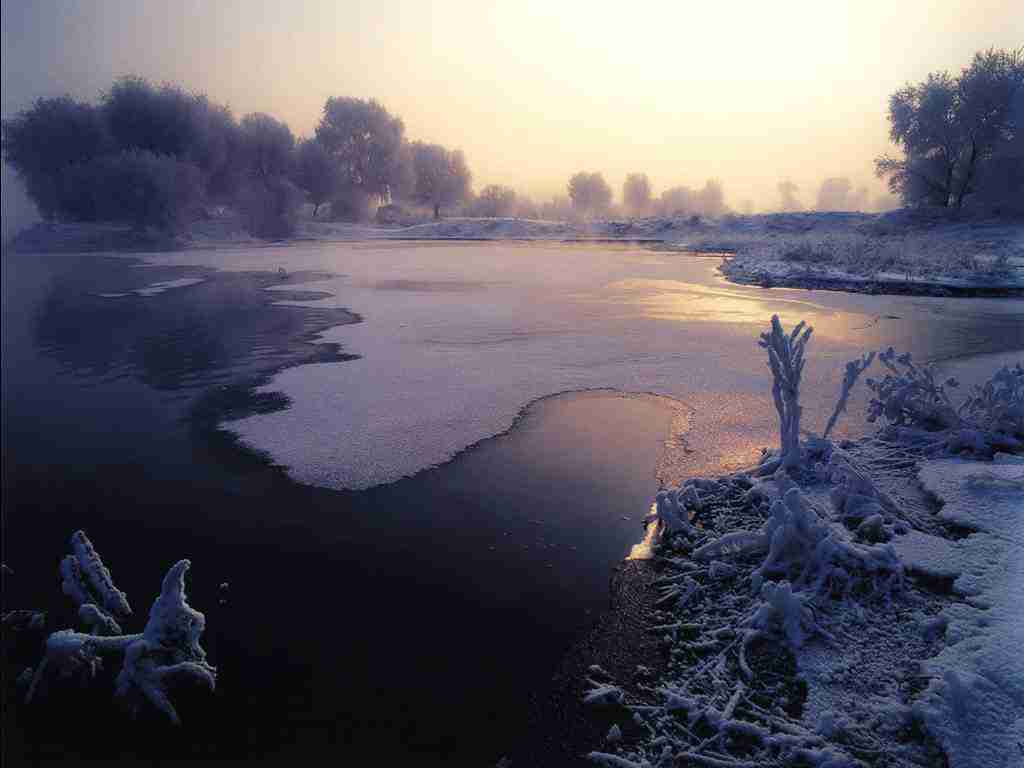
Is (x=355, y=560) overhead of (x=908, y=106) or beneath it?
beneath

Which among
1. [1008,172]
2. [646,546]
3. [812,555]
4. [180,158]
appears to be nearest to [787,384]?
[812,555]

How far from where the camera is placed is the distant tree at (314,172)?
5697cm

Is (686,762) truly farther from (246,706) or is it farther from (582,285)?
(582,285)

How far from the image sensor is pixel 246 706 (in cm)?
296

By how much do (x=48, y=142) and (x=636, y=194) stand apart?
77.9m

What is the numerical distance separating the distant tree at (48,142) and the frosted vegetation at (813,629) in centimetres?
5153

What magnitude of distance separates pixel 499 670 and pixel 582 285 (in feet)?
56.2

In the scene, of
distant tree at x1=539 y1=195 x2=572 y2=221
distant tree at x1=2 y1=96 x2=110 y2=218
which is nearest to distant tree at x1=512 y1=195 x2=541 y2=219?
distant tree at x1=539 y1=195 x2=572 y2=221

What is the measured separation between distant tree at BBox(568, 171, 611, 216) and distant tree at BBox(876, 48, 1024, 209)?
185ft

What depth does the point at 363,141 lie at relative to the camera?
6738cm

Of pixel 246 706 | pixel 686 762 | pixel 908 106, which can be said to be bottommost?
pixel 246 706

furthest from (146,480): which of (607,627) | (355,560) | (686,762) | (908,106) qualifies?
(908,106)

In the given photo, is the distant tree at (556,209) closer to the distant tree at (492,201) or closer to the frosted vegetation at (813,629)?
the distant tree at (492,201)

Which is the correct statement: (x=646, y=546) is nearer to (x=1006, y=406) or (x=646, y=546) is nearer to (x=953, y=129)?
(x=1006, y=406)
